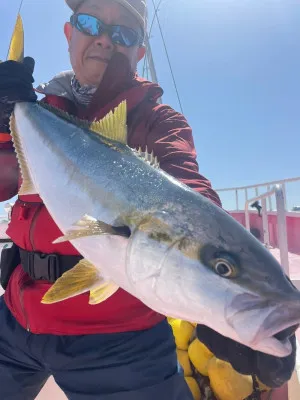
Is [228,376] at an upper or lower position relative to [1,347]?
lower

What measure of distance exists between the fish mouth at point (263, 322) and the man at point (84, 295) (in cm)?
65

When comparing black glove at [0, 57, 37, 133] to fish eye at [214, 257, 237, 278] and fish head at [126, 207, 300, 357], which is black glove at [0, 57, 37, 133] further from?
fish eye at [214, 257, 237, 278]

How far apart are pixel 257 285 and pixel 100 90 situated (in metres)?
1.64

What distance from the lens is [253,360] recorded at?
168cm

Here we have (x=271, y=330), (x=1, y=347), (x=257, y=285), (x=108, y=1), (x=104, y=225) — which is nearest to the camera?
(x=271, y=330)

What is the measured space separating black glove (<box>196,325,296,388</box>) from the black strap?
2.66 ft

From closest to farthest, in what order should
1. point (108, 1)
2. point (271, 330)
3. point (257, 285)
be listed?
point (271, 330) < point (257, 285) < point (108, 1)

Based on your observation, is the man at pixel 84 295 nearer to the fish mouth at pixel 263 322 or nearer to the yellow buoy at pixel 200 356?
the fish mouth at pixel 263 322

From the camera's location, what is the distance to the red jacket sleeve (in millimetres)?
1767

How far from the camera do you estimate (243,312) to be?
3.86 ft

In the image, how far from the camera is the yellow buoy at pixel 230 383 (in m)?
2.64

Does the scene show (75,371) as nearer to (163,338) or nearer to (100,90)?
(163,338)

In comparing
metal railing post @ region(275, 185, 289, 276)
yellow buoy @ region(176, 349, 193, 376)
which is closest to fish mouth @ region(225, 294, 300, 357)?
yellow buoy @ region(176, 349, 193, 376)

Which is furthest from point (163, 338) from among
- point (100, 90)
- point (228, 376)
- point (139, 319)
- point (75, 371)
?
point (100, 90)
